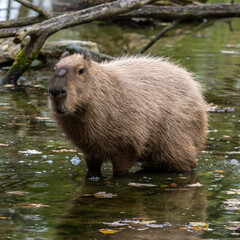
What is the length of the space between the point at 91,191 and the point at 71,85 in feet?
3.18

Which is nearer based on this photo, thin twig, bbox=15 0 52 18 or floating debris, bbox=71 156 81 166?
floating debris, bbox=71 156 81 166

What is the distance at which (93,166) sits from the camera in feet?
20.9

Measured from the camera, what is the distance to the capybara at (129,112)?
18.9 feet

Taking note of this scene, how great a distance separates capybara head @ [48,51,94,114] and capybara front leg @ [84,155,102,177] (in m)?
0.72

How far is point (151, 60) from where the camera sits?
6.99 m

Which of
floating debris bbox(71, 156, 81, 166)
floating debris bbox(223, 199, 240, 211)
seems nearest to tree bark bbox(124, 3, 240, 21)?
floating debris bbox(71, 156, 81, 166)

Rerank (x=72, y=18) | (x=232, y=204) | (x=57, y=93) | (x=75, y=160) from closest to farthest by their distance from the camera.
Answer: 1. (x=232, y=204)
2. (x=57, y=93)
3. (x=75, y=160)
4. (x=72, y=18)

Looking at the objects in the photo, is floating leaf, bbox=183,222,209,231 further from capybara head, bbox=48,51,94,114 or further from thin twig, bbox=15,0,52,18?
thin twig, bbox=15,0,52,18

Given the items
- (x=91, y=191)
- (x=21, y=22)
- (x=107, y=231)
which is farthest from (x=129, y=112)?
(x=21, y=22)

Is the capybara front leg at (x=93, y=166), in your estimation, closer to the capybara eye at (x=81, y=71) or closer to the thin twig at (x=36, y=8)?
the capybara eye at (x=81, y=71)

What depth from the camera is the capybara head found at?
552 centimetres

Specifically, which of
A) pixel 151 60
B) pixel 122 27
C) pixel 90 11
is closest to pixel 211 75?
pixel 90 11

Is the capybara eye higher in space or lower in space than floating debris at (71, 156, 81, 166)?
higher

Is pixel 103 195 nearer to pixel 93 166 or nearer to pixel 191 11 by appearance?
pixel 93 166
